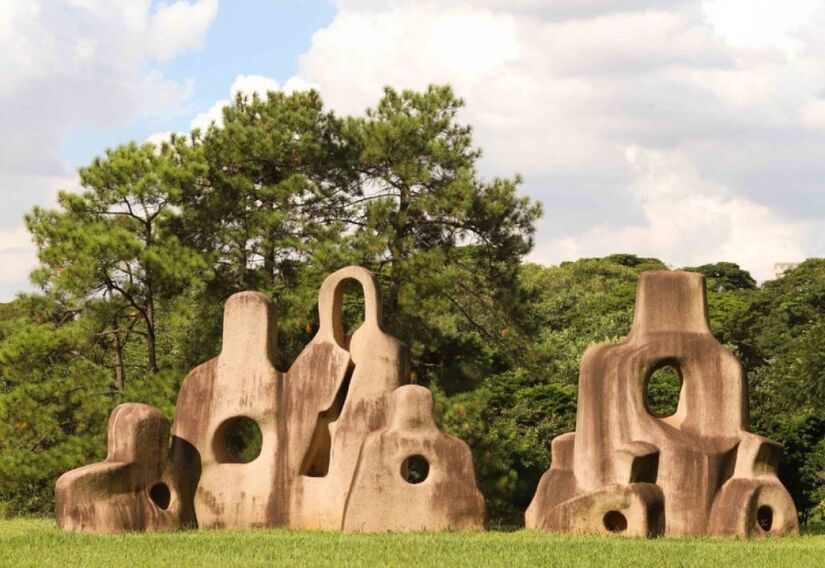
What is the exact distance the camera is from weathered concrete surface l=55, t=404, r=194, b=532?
19781mm

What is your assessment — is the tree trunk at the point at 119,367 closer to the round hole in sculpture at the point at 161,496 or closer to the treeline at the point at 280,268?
the treeline at the point at 280,268

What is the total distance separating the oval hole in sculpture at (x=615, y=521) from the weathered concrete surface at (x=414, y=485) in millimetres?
1737

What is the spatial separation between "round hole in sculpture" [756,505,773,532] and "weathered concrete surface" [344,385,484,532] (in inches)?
156

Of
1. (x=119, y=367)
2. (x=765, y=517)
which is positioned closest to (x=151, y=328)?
(x=119, y=367)

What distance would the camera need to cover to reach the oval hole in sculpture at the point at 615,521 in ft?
65.4

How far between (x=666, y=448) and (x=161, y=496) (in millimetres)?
7340

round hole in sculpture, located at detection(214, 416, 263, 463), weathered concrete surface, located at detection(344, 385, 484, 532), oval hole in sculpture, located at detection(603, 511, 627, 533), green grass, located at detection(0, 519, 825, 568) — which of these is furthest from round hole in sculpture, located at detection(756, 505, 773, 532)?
round hole in sculpture, located at detection(214, 416, 263, 463)

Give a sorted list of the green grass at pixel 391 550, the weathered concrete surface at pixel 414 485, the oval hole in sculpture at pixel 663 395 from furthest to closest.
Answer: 1. the oval hole in sculpture at pixel 663 395
2. the weathered concrete surface at pixel 414 485
3. the green grass at pixel 391 550

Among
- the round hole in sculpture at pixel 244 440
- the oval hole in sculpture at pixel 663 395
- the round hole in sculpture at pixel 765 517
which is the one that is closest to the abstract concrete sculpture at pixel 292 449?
the round hole in sculpture at pixel 244 440

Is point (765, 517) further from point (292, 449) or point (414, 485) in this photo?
point (292, 449)

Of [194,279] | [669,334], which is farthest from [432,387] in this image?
[669,334]

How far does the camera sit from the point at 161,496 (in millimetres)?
21078

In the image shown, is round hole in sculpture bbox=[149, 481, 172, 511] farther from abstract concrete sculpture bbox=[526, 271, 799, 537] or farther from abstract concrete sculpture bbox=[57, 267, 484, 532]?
abstract concrete sculpture bbox=[526, 271, 799, 537]

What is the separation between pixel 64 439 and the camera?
2575 centimetres
